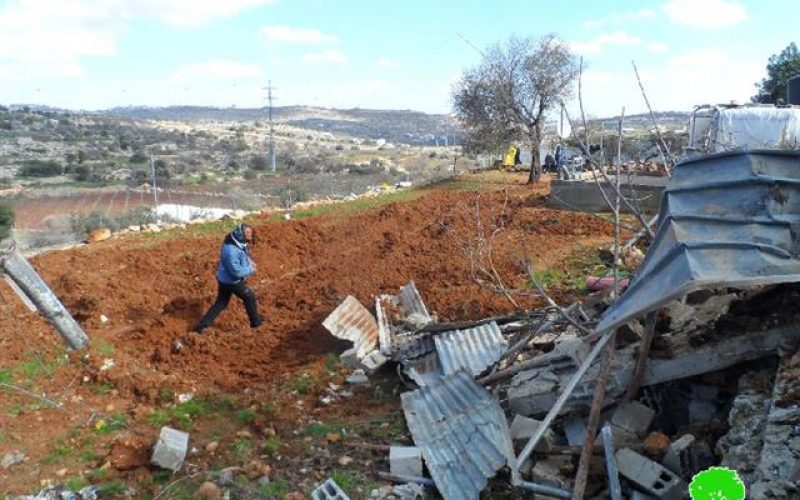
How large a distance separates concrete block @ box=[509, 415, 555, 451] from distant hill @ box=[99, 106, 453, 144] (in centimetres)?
10098

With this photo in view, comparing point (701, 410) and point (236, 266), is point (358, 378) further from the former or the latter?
point (701, 410)

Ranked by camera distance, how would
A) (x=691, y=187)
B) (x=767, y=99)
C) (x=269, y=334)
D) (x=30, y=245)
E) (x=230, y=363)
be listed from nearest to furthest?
(x=691, y=187)
(x=230, y=363)
(x=269, y=334)
(x=30, y=245)
(x=767, y=99)

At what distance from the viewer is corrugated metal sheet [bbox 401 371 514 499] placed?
4.69 metres

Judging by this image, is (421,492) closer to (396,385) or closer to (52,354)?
(396,385)

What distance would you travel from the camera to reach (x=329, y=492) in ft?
15.8

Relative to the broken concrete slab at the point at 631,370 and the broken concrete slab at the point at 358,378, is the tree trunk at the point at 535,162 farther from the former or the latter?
the broken concrete slab at the point at 631,370

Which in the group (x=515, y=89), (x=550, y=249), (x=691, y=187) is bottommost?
(x=550, y=249)

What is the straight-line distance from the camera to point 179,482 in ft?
16.9

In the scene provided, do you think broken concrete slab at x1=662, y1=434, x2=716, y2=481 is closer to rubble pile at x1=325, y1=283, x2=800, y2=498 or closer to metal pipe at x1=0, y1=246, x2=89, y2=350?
rubble pile at x1=325, y1=283, x2=800, y2=498

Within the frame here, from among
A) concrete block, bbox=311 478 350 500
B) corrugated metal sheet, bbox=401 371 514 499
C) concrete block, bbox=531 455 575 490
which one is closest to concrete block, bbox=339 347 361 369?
corrugated metal sheet, bbox=401 371 514 499

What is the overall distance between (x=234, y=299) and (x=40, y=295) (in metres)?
2.94

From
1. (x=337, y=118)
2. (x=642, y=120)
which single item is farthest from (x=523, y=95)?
(x=337, y=118)

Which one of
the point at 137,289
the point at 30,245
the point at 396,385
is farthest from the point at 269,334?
the point at 30,245

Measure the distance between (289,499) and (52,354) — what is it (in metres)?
4.58
